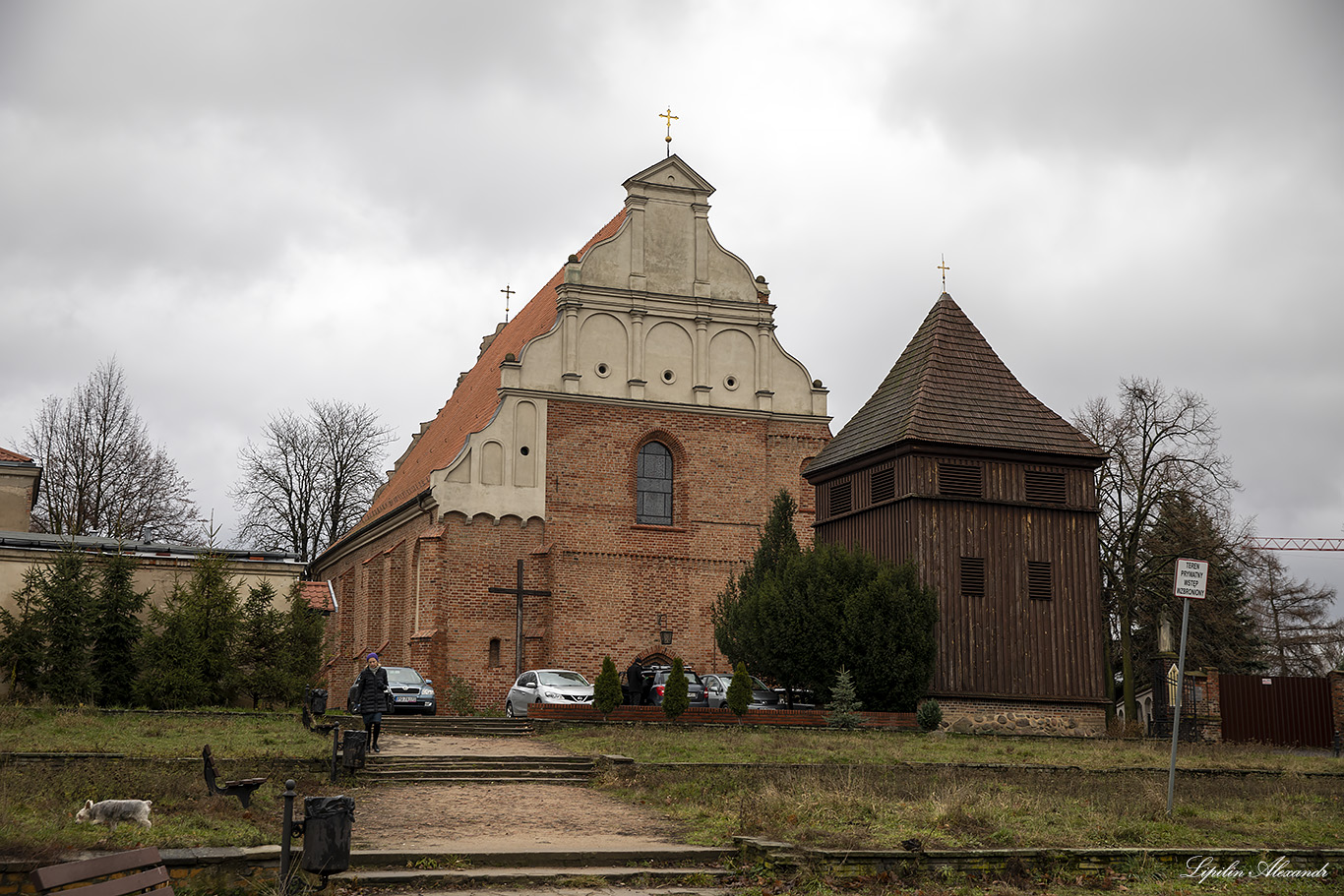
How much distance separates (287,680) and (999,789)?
14.2m

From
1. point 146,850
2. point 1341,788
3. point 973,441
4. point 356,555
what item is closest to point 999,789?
point 1341,788

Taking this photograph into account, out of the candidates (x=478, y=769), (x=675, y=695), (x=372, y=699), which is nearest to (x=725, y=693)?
(x=675, y=695)

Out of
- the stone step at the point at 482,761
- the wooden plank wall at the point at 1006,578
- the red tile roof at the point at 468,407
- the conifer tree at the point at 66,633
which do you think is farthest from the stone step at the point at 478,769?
the red tile roof at the point at 468,407

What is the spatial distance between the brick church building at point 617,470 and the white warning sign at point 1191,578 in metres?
19.9

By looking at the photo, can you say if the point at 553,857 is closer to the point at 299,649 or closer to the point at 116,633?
the point at 299,649

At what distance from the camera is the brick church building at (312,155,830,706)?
32.4m

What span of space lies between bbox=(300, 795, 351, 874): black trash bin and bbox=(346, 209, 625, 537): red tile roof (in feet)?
79.3

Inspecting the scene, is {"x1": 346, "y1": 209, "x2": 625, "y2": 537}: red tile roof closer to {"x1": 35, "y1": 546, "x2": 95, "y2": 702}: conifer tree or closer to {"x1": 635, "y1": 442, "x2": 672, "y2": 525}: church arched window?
{"x1": 635, "y1": 442, "x2": 672, "y2": 525}: church arched window

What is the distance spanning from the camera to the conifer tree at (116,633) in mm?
23469

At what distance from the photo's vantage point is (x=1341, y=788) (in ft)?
56.7

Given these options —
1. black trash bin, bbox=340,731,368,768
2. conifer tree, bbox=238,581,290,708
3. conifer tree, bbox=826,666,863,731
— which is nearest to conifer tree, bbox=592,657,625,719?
conifer tree, bbox=826,666,863,731

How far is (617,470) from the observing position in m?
34.0

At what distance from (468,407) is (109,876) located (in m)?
31.3

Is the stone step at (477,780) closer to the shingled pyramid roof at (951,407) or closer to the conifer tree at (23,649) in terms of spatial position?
the conifer tree at (23,649)
